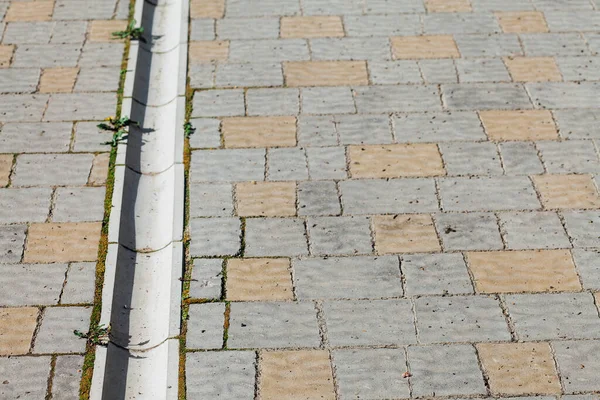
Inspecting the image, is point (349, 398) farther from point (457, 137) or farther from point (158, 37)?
point (158, 37)

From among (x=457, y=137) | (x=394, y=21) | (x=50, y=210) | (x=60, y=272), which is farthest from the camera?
(x=394, y=21)

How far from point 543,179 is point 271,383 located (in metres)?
2.86

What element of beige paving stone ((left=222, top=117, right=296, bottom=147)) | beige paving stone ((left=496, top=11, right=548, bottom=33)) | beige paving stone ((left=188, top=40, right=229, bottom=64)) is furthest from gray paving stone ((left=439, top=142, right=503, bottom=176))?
beige paving stone ((left=188, top=40, right=229, bottom=64))

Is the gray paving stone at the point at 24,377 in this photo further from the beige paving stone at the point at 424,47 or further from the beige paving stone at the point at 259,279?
the beige paving stone at the point at 424,47

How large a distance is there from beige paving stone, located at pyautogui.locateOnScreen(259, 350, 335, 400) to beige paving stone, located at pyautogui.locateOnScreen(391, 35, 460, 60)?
3.68 meters

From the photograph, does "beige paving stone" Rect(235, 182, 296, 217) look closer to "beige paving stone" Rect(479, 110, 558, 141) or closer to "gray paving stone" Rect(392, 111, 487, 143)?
"gray paving stone" Rect(392, 111, 487, 143)

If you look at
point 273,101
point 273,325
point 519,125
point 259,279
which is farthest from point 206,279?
point 519,125

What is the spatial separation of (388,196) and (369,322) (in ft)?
4.27

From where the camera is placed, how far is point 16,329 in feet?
17.9

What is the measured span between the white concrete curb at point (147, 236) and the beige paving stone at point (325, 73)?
1.02m

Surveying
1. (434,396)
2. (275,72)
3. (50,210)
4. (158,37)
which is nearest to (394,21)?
(275,72)

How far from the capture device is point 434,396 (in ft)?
16.6

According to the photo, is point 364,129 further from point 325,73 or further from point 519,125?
point 519,125

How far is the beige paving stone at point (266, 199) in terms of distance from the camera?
20.8 feet
